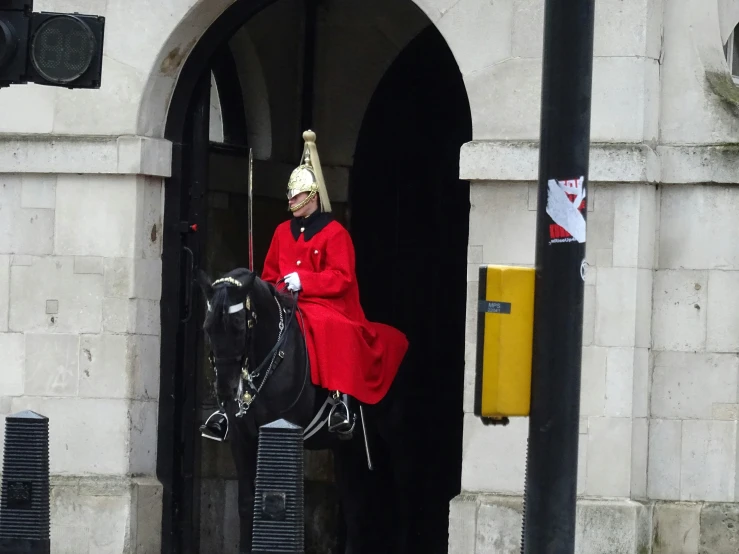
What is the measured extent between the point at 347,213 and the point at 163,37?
2.84 metres

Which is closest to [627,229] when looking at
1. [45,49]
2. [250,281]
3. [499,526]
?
[499,526]

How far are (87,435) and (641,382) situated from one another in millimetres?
3519

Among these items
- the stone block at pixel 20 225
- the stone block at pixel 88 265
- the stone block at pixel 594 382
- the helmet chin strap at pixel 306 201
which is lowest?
the stone block at pixel 594 382

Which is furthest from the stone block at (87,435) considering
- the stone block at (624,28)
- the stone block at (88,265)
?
the stone block at (624,28)

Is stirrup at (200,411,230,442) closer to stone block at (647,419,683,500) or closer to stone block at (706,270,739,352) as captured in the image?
stone block at (647,419,683,500)

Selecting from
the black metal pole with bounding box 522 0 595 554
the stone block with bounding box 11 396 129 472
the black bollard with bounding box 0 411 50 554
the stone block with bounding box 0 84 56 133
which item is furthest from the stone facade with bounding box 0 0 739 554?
the black metal pole with bounding box 522 0 595 554

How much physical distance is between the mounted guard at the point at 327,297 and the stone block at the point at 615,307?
1.64m

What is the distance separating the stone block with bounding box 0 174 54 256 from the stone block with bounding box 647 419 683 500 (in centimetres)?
401

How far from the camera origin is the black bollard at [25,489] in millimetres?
9070

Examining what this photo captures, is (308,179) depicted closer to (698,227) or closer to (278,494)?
(698,227)

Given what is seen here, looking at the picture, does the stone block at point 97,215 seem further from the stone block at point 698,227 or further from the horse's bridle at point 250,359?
the stone block at point 698,227

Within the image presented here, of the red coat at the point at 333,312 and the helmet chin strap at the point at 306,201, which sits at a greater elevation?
the helmet chin strap at the point at 306,201

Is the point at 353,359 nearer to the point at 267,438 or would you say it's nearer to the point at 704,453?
the point at 704,453

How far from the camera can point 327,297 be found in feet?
37.3
